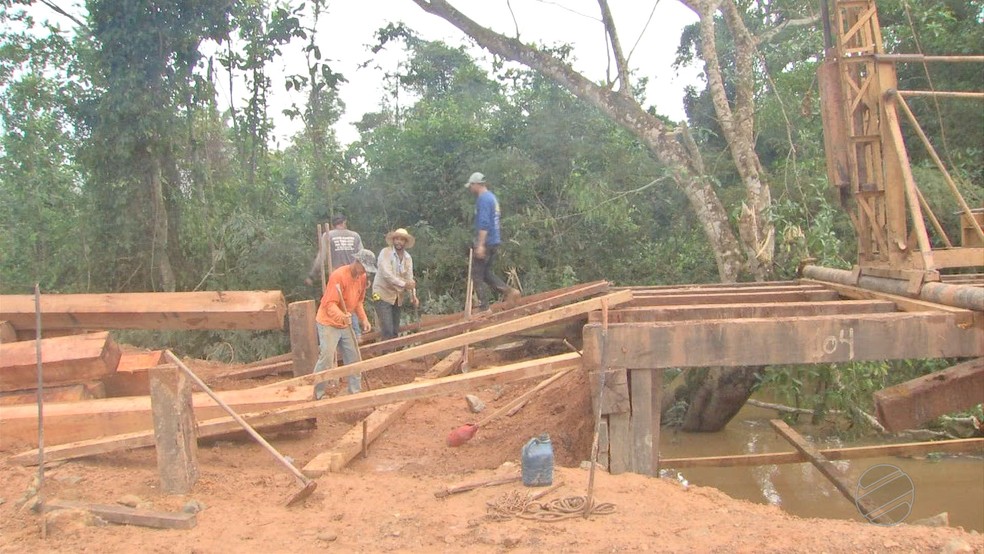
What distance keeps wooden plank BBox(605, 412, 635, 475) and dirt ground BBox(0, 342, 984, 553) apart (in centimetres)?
16

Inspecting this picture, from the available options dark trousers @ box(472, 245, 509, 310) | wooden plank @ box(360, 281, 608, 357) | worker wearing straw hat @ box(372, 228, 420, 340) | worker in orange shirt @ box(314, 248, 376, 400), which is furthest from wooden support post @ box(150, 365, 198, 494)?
dark trousers @ box(472, 245, 509, 310)

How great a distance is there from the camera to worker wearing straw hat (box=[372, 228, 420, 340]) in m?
8.91

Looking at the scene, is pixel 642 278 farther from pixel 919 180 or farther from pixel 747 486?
pixel 747 486

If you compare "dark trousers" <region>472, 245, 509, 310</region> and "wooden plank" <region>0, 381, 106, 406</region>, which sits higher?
"dark trousers" <region>472, 245, 509, 310</region>

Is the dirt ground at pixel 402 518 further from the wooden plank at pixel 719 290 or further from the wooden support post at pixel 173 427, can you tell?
the wooden plank at pixel 719 290

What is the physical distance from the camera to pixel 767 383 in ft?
30.7

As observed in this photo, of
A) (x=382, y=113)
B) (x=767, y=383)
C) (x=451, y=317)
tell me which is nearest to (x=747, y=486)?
(x=767, y=383)

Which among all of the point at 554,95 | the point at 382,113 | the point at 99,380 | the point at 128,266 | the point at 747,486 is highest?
the point at 382,113

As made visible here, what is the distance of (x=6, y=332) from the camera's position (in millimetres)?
7012

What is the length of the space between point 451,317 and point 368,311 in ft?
14.5

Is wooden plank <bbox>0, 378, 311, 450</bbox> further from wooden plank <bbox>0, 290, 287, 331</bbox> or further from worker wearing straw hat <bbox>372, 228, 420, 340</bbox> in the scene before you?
worker wearing straw hat <bbox>372, 228, 420, 340</bbox>

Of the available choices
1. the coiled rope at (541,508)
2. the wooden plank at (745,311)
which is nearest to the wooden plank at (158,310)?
the wooden plank at (745,311)

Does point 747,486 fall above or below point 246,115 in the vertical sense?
below

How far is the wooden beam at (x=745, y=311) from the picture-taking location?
519 cm
